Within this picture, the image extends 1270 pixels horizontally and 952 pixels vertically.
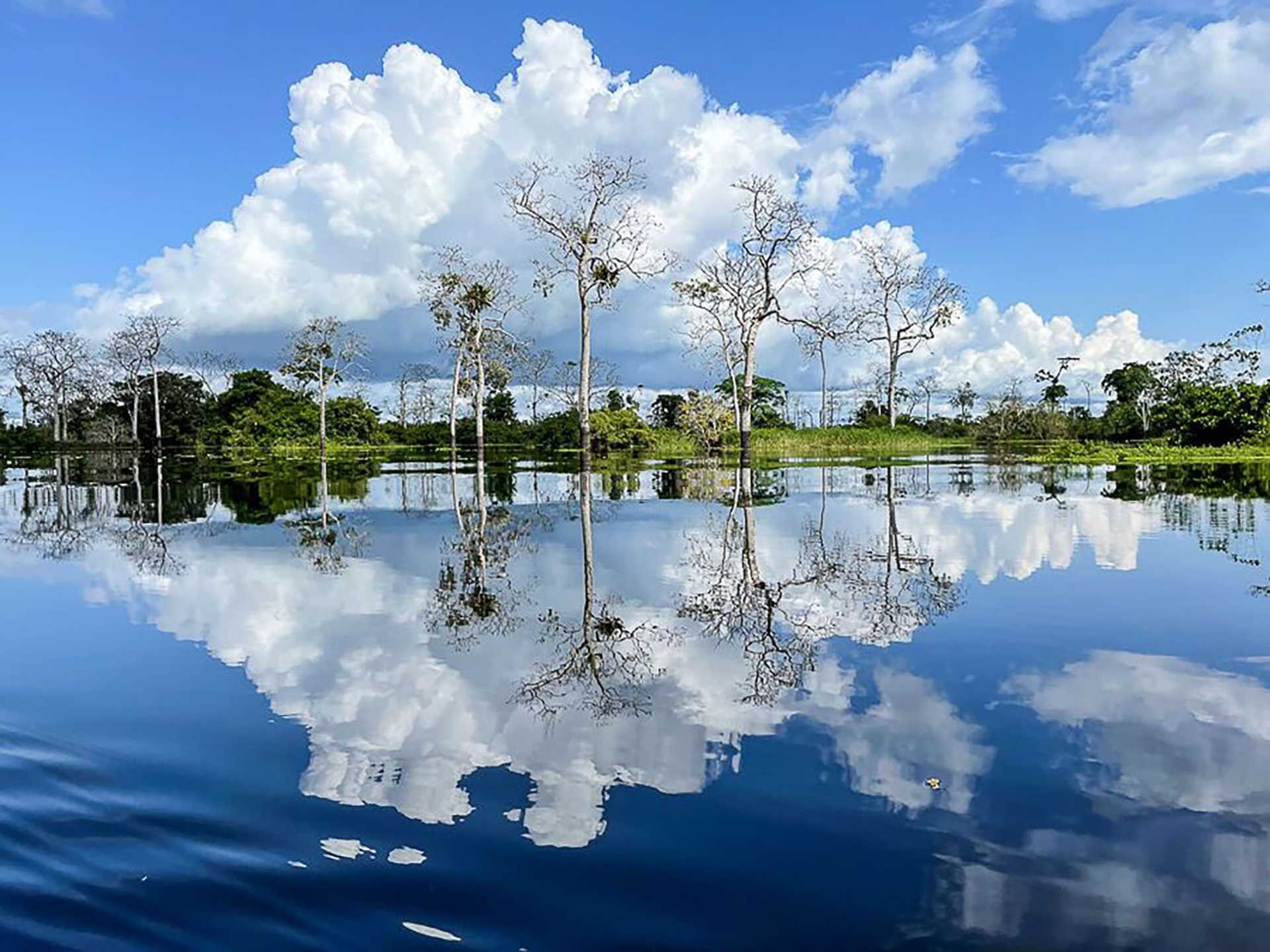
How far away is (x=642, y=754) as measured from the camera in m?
4.02

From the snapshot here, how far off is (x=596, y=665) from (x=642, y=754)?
1.59 metres

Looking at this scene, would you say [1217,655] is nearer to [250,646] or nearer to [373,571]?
[250,646]

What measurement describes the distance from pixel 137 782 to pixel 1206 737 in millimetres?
→ 4798

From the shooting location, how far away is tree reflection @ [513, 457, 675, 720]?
480 centimetres

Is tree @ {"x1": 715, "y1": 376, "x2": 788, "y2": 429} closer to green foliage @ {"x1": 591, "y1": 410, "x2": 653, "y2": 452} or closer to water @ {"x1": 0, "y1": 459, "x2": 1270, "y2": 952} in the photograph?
green foliage @ {"x1": 591, "y1": 410, "x2": 653, "y2": 452}

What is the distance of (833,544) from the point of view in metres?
11.0

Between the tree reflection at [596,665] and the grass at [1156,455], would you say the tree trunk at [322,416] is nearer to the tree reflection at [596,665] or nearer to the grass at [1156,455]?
the grass at [1156,455]

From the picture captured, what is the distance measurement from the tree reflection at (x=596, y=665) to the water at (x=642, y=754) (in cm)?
5

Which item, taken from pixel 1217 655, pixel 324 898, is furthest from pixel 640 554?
pixel 324 898

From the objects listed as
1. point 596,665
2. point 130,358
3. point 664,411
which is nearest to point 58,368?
point 130,358

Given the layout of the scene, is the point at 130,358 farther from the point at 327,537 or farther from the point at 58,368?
the point at 327,537

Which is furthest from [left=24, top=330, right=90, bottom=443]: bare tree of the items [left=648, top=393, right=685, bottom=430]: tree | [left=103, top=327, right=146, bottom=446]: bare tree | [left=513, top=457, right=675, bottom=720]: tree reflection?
[left=513, top=457, right=675, bottom=720]: tree reflection

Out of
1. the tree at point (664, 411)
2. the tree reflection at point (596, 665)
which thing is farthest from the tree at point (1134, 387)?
the tree reflection at point (596, 665)

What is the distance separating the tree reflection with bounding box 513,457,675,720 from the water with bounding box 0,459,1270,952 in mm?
47
